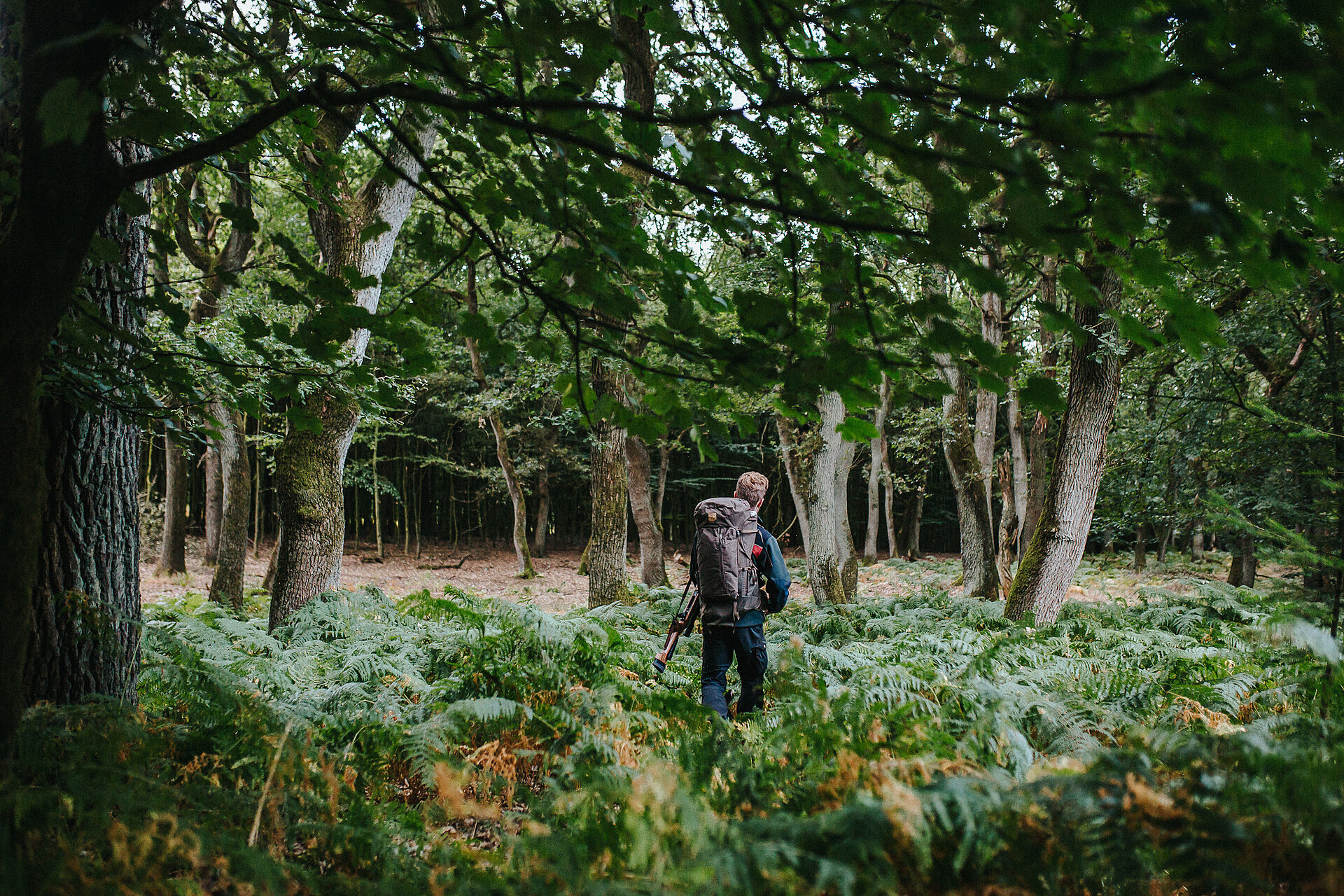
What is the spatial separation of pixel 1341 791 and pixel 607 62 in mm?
2716

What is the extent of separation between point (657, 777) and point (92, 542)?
305cm

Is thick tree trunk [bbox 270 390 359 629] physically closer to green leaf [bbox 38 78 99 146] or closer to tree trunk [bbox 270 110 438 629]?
tree trunk [bbox 270 110 438 629]

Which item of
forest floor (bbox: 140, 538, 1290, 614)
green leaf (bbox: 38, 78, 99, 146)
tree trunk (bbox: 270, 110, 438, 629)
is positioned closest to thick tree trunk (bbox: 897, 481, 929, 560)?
forest floor (bbox: 140, 538, 1290, 614)

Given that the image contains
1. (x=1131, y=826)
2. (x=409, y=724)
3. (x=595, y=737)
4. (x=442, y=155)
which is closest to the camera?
(x=1131, y=826)

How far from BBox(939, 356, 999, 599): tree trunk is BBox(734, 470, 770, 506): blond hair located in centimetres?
553

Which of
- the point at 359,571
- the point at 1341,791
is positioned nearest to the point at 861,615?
the point at 1341,791

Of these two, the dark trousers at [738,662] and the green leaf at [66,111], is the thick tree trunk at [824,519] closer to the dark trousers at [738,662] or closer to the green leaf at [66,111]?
the dark trousers at [738,662]

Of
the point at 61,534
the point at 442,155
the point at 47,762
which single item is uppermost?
the point at 442,155

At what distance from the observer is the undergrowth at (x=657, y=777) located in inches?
60.4

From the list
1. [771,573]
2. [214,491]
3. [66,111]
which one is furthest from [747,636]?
[214,491]

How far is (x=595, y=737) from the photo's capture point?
2.78 m

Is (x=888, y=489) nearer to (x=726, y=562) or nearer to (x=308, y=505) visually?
(x=726, y=562)

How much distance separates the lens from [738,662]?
189 inches

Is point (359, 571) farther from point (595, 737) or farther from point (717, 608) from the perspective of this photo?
point (595, 737)
